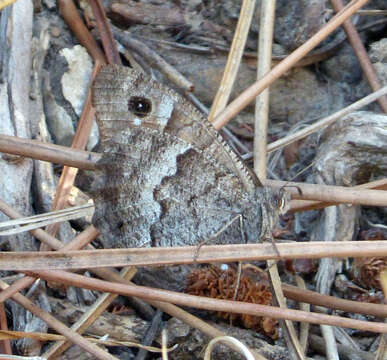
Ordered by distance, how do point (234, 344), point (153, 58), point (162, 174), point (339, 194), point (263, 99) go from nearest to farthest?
point (234, 344)
point (339, 194)
point (162, 174)
point (263, 99)
point (153, 58)

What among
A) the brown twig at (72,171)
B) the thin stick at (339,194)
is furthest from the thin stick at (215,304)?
the brown twig at (72,171)

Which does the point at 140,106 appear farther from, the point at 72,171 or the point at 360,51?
the point at 360,51

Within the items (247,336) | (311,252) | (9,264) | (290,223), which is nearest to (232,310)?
(311,252)

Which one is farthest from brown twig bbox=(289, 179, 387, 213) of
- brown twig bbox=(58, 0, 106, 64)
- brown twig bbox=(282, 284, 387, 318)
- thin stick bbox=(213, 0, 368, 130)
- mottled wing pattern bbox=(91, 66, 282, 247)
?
brown twig bbox=(58, 0, 106, 64)

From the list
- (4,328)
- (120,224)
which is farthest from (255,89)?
(4,328)

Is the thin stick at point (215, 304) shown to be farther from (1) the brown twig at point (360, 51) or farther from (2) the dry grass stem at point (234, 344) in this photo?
(1) the brown twig at point (360, 51)

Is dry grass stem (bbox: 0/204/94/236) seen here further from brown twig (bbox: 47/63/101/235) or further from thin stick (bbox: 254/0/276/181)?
thin stick (bbox: 254/0/276/181)

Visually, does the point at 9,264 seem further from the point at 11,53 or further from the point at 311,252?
the point at 11,53
